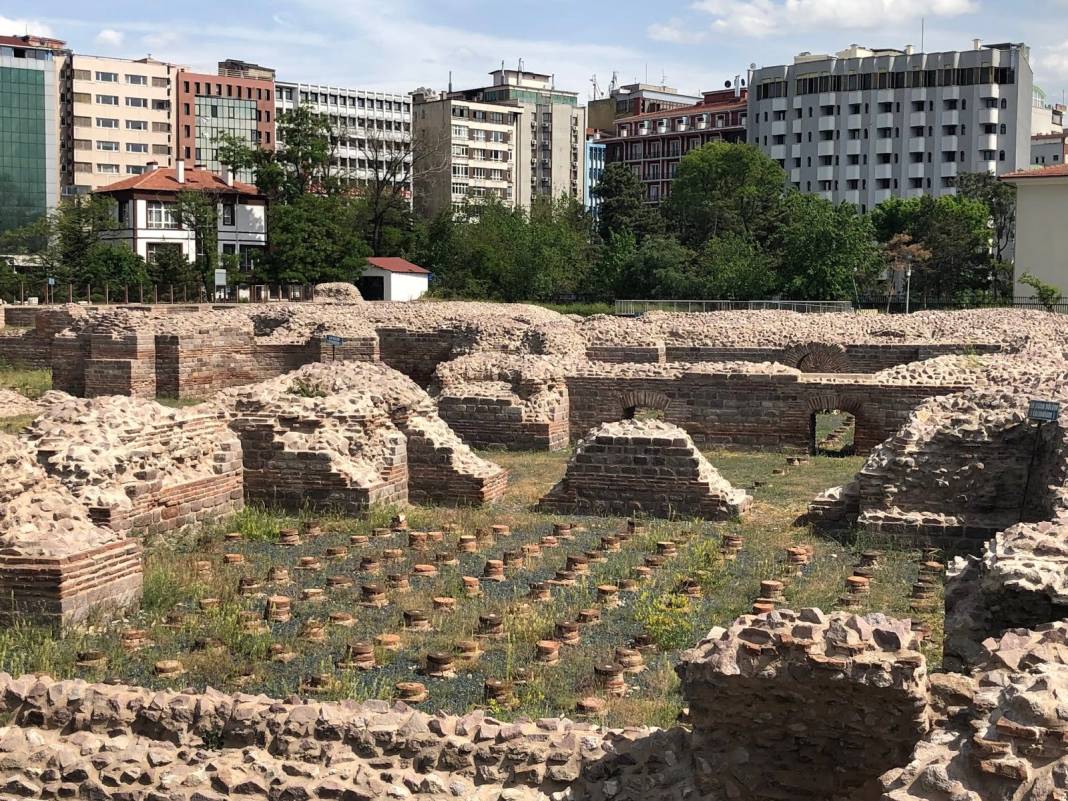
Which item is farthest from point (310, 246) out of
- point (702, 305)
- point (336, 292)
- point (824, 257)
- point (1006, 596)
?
point (1006, 596)

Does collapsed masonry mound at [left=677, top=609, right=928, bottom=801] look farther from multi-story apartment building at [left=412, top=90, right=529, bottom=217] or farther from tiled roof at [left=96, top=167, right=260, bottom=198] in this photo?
multi-story apartment building at [left=412, top=90, right=529, bottom=217]

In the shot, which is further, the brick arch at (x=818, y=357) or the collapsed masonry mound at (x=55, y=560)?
the brick arch at (x=818, y=357)

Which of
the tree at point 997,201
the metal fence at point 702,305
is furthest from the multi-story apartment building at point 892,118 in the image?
the metal fence at point 702,305

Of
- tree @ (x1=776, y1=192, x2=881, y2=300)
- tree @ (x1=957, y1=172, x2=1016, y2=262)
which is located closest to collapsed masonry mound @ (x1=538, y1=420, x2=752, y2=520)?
tree @ (x1=776, y1=192, x2=881, y2=300)

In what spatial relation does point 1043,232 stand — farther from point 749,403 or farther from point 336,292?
point 749,403

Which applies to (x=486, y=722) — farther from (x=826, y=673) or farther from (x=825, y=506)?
(x=825, y=506)

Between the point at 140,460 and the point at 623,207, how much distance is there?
61.8m

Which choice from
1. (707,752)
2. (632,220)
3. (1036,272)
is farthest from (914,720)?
(632,220)

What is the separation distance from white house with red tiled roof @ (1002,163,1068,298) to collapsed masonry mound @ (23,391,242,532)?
36.8m

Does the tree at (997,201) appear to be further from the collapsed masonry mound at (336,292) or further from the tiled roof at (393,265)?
the collapsed masonry mound at (336,292)

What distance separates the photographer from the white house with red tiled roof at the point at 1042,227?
43375 millimetres

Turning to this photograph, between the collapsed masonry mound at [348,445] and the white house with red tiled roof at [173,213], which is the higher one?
the white house with red tiled roof at [173,213]

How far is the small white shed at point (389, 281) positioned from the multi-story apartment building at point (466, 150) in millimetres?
36893

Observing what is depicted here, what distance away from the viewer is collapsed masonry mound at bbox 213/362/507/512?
12.0 meters
